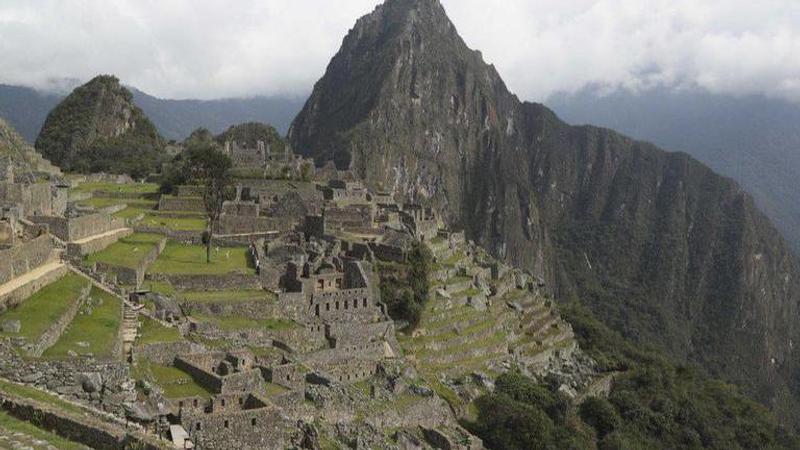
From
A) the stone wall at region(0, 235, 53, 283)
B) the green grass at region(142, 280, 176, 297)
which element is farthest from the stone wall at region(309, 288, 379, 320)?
the stone wall at region(0, 235, 53, 283)

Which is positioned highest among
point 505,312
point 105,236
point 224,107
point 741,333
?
point 224,107

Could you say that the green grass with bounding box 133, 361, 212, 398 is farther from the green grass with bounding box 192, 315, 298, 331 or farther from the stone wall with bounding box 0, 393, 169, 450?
the stone wall with bounding box 0, 393, 169, 450

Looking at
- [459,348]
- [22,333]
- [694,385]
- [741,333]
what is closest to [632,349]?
[694,385]

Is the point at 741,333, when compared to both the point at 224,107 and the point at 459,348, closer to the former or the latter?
the point at 224,107

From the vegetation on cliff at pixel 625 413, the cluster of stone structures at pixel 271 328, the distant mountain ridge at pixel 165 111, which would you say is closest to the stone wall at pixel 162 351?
the cluster of stone structures at pixel 271 328

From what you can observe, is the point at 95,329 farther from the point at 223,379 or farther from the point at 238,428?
the point at 238,428
